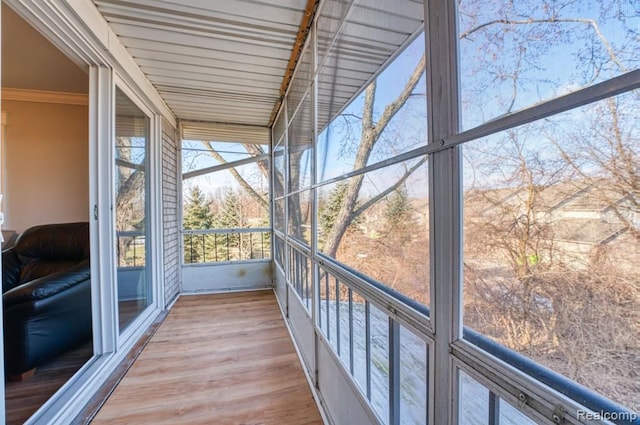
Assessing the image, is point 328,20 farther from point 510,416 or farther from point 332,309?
point 510,416

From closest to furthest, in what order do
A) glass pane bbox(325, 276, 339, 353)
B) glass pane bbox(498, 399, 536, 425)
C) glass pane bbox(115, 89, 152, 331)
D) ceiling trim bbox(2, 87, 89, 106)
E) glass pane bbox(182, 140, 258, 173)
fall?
1. glass pane bbox(498, 399, 536, 425)
2. glass pane bbox(325, 276, 339, 353)
3. glass pane bbox(115, 89, 152, 331)
4. ceiling trim bbox(2, 87, 89, 106)
5. glass pane bbox(182, 140, 258, 173)

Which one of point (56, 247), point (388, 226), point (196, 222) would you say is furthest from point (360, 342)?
point (196, 222)

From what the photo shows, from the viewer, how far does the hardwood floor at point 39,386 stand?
1.51 meters

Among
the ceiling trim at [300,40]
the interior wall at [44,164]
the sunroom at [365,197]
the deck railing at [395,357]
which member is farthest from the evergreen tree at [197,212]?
the deck railing at [395,357]

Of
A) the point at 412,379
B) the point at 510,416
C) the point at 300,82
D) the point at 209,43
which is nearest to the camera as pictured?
the point at 510,416

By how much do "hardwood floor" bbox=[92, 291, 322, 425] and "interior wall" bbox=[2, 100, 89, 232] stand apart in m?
1.92

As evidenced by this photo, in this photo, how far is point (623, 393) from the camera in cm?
36

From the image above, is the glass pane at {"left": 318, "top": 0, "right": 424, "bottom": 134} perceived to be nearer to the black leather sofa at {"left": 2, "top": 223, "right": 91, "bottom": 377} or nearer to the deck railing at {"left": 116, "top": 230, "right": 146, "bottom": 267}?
the deck railing at {"left": 116, "top": 230, "right": 146, "bottom": 267}

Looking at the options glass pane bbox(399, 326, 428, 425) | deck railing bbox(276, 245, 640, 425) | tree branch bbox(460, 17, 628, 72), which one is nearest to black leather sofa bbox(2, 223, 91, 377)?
deck railing bbox(276, 245, 640, 425)

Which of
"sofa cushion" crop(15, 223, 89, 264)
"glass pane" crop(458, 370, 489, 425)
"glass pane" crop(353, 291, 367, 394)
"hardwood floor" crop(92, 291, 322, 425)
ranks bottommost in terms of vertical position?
"hardwood floor" crop(92, 291, 322, 425)

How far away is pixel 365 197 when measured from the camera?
1.12 metres

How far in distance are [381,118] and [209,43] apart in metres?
1.79

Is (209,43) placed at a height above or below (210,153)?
above

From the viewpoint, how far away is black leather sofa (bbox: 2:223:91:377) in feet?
5.53
